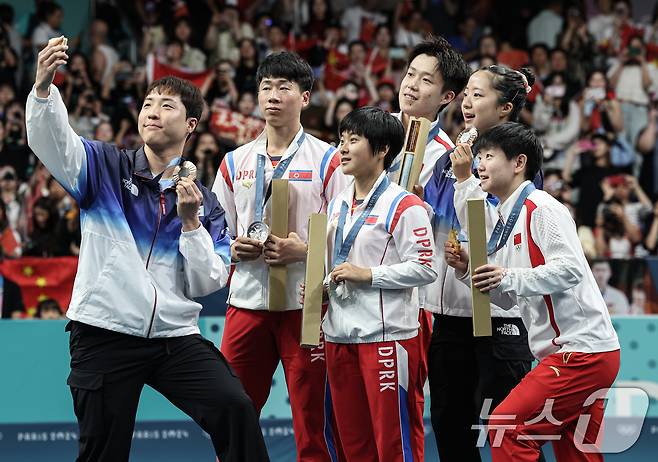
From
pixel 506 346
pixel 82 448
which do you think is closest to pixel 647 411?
pixel 506 346

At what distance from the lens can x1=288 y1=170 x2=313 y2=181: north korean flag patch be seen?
18.3 feet

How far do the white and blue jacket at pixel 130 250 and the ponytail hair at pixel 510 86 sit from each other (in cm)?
174

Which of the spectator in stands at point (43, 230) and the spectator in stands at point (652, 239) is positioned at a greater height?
the spectator in stands at point (43, 230)

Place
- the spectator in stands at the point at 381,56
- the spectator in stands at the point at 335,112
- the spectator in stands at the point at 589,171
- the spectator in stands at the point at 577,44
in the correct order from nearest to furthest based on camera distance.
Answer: the spectator in stands at the point at 589,171
the spectator in stands at the point at 335,112
the spectator in stands at the point at 381,56
the spectator in stands at the point at 577,44

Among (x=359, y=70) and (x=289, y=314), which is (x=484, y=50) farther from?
(x=289, y=314)

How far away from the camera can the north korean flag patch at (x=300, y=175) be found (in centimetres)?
559

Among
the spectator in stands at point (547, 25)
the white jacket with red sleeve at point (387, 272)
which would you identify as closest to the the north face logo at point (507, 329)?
the white jacket with red sleeve at point (387, 272)

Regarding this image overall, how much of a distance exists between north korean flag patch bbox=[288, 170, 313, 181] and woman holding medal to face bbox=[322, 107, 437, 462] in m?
0.37

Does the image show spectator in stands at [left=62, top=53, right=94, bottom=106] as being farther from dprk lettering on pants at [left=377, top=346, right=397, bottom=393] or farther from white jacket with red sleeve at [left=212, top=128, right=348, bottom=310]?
dprk lettering on pants at [left=377, top=346, right=397, bottom=393]

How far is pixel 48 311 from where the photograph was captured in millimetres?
7449

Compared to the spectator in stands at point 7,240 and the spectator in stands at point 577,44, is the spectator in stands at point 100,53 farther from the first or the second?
the spectator in stands at point 577,44

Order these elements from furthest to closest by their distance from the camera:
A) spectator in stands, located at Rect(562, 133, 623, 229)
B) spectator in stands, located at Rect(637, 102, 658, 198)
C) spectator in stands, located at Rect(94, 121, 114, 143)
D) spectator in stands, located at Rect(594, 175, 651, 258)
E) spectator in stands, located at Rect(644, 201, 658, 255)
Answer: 1. spectator in stands, located at Rect(637, 102, 658, 198)
2. spectator in stands, located at Rect(562, 133, 623, 229)
3. spectator in stands, located at Rect(94, 121, 114, 143)
4. spectator in stands, located at Rect(644, 201, 658, 255)
5. spectator in stands, located at Rect(594, 175, 651, 258)

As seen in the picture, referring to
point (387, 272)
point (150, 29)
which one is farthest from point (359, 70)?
point (387, 272)

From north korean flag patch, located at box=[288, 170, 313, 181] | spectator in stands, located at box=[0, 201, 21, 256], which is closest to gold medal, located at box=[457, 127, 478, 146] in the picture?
north korean flag patch, located at box=[288, 170, 313, 181]
